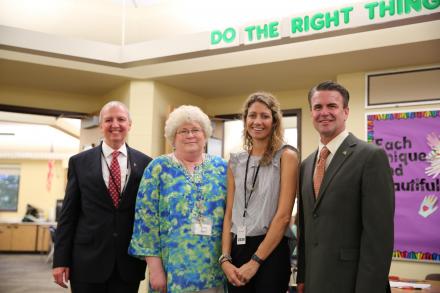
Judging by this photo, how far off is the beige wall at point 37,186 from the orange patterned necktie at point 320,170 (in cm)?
1327

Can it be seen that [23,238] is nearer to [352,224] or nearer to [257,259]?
[257,259]

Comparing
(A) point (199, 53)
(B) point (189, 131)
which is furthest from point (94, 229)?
(A) point (199, 53)

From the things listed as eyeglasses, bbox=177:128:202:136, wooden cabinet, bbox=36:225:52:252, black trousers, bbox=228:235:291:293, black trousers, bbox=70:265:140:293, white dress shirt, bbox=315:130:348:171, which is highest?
eyeglasses, bbox=177:128:202:136

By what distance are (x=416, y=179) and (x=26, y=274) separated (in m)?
7.57

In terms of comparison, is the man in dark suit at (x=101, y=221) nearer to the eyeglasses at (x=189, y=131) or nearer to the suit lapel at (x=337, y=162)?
the eyeglasses at (x=189, y=131)

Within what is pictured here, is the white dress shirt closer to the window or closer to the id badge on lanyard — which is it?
the id badge on lanyard

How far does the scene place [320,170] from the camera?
2.12m

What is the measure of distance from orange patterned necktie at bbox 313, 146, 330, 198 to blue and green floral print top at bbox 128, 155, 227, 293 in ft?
1.77

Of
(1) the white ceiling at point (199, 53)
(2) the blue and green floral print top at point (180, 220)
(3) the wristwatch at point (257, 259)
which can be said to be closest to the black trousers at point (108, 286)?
(2) the blue and green floral print top at point (180, 220)

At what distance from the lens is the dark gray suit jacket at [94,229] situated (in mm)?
2590

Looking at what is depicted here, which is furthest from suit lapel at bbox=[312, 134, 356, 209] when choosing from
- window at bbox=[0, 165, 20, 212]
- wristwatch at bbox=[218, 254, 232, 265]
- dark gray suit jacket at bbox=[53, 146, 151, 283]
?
window at bbox=[0, 165, 20, 212]

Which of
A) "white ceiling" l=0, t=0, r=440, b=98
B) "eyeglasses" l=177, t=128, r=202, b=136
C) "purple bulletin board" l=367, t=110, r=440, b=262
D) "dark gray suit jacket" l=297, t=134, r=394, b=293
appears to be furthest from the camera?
"purple bulletin board" l=367, t=110, r=440, b=262

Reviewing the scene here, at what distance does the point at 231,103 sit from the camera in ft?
20.4

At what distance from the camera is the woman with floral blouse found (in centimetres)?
231
